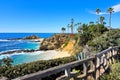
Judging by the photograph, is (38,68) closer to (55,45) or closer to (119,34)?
(119,34)

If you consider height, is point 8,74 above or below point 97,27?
below

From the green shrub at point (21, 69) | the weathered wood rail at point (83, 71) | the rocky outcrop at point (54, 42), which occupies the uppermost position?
the weathered wood rail at point (83, 71)

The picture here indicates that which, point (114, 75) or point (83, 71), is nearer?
point (83, 71)

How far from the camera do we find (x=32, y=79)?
10.4 feet

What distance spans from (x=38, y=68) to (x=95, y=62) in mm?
5210

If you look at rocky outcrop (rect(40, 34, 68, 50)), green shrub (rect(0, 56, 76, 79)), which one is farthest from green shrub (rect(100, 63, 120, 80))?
rocky outcrop (rect(40, 34, 68, 50))

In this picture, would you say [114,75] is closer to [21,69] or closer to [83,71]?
[83,71]

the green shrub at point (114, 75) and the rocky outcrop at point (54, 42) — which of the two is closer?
the green shrub at point (114, 75)

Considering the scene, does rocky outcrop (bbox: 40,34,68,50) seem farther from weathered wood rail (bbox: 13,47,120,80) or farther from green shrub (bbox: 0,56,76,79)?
weathered wood rail (bbox: 13,47,120,80)

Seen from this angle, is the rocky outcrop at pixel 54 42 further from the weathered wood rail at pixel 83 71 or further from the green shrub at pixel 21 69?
the weathered wood rail at pixel 83 71

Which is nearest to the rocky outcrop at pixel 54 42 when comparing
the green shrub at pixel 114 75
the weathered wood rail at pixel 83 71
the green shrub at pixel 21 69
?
the green shrub at pixel 21 69

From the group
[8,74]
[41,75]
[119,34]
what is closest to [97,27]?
[119,34]

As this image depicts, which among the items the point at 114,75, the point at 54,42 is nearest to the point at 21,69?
the point at 114,75

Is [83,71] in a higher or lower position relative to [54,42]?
higher
